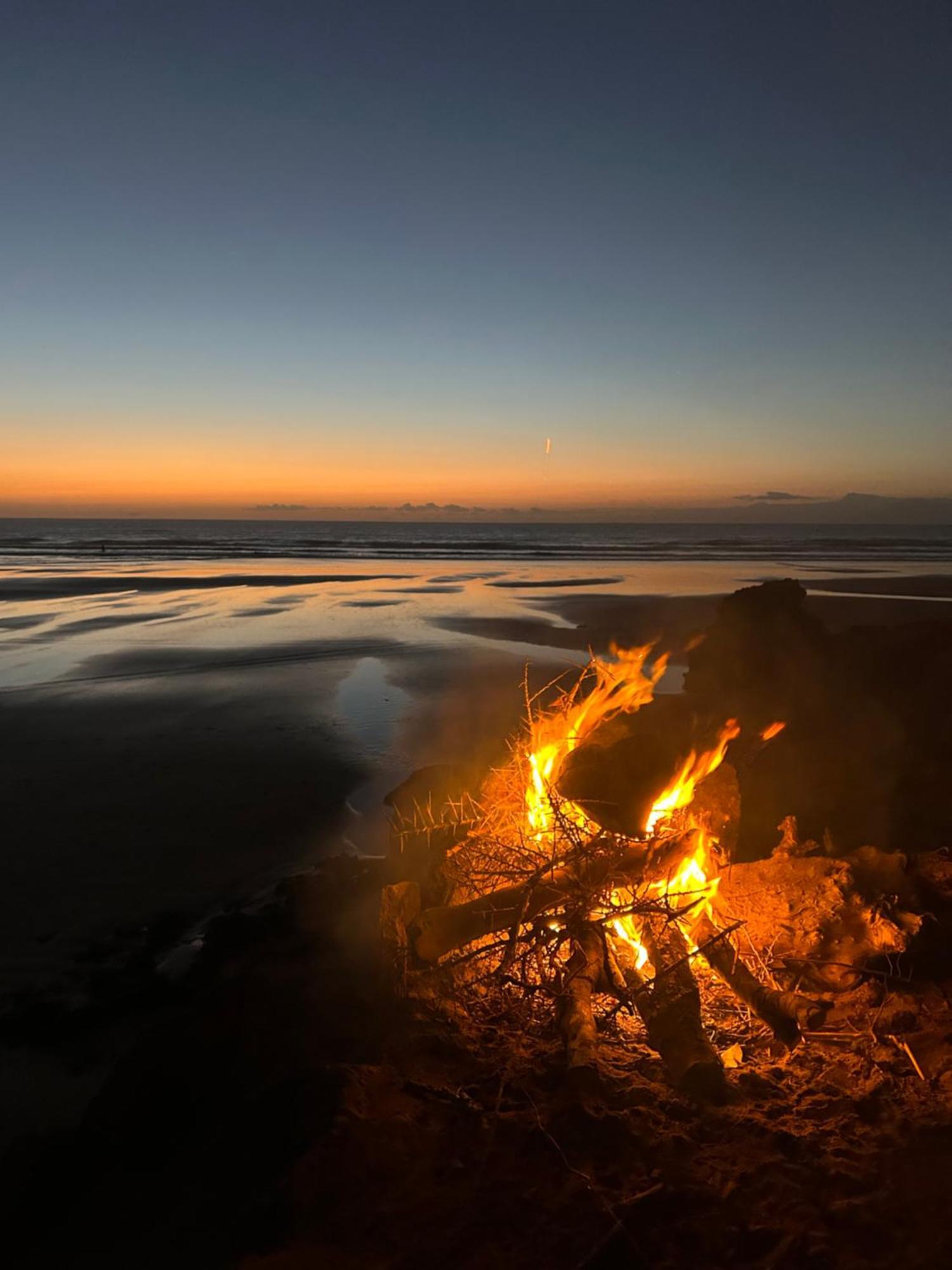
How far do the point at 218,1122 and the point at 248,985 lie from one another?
1.05 metres

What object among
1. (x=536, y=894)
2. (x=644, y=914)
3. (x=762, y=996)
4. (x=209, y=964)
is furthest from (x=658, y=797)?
(x=209, y=964)

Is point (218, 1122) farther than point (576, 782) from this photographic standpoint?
No

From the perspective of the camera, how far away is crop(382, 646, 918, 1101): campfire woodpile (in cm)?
374

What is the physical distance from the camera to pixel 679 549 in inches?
2429

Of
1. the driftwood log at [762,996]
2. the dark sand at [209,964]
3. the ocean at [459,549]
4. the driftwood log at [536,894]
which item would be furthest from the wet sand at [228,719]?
the ocean at [459,549]

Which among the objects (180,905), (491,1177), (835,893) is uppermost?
(835,893)

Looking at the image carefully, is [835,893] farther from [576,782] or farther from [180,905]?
[180,905]

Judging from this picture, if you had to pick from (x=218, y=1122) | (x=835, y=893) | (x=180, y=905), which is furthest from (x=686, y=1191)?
(x=180, y=905)

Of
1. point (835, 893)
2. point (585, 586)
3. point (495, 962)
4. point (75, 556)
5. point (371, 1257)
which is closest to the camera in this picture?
point (371, 1257)

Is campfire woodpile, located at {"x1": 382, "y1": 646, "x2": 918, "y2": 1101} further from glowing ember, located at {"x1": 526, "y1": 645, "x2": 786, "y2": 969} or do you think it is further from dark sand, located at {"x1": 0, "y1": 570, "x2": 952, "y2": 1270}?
dark sand, located at {"x1": 0, "y1": 570, "x2": 952, "y2": 1270}

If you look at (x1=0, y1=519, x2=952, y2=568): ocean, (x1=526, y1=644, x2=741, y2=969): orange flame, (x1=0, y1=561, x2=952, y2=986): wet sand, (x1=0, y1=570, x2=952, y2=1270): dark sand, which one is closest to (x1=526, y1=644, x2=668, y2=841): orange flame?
(x1=526, y1=644, x2=741, y2=969): orange flame

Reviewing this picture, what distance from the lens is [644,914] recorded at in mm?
3916

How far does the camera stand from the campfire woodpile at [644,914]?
3.74m

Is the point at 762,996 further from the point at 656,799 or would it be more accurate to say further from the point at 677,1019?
the point at 656,799
